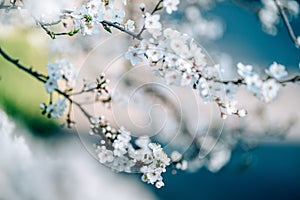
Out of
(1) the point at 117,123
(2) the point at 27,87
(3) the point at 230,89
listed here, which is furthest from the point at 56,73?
(2) the point at 27,87

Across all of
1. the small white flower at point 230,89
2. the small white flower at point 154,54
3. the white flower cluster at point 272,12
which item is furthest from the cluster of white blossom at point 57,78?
the white flower cluster at point 272,12

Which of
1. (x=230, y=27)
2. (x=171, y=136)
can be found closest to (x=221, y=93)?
(x=171, y=136)

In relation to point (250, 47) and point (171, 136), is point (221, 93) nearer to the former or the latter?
point (171, 136)

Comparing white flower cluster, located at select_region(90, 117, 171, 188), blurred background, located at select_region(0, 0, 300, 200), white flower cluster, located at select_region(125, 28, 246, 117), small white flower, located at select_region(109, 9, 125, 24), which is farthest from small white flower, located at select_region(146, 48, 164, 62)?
blurred background, located at select_region(0, 0, 300, 200)

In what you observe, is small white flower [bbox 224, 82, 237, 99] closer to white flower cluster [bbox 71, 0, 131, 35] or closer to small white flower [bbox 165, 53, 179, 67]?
small white flower [bbox 165, 53, 179, 67]

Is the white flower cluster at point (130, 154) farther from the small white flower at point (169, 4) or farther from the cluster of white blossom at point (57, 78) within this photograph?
the small white flower at point (169, 4)

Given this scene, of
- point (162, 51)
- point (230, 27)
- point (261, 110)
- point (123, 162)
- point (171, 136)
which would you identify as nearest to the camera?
point (162, 51)
